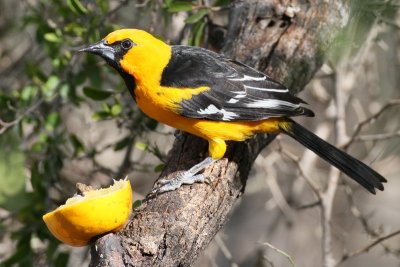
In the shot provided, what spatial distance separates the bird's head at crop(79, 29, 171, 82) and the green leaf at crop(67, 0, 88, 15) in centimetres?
47

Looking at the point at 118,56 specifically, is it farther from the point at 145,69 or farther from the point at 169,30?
the point at 169,30

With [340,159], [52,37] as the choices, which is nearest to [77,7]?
[52,37]

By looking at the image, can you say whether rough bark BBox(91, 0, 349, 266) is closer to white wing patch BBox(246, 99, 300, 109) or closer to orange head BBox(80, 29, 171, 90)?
white wing patch BBox(246, 99, 300, 109)

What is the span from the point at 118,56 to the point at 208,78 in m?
0.54

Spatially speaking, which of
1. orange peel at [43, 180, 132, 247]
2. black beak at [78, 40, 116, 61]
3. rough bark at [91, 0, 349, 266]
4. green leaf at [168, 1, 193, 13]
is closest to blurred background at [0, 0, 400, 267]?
green leaf at [168, 1, 193, 13]

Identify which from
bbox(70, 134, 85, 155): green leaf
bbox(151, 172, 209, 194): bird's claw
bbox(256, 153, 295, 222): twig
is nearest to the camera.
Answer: bbox(151, 172, 209, 194): bird's claw

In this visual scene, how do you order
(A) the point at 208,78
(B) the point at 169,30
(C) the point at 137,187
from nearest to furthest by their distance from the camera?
1. (A) the point at 208,78
2. (B) the point at 169,30
3. (C) the point at 137,187

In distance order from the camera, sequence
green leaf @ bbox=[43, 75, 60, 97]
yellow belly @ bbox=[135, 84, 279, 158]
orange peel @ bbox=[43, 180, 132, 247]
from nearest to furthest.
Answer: orange peel @ bbox=[43, 180, 132, 247] < yellow belly @ bbox=[135, 84, 279, 158] < green leaf @ bbox=[43, 75, 60, 97]

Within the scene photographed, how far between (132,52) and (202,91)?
47cm

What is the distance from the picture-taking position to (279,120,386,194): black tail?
3.99 m

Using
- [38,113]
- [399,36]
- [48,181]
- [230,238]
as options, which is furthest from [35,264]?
[399,36]

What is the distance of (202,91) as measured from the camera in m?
3.92

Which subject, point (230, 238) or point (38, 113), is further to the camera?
point (230, 238)

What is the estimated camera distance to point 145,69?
3.95 metres
